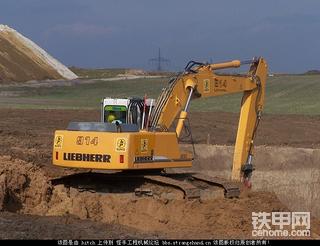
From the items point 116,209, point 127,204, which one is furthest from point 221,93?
point 116,209

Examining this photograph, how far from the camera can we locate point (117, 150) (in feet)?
39.2

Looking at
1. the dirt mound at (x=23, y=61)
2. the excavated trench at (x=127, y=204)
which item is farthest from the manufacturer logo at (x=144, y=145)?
the dirt mound at (x=23, y=61)

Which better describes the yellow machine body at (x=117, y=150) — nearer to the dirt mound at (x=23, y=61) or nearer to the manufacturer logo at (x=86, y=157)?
the manufacturer logo at (x=86, y=157)

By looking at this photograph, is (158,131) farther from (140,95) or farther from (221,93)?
(140,95)

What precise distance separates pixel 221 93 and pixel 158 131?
2.21 meters

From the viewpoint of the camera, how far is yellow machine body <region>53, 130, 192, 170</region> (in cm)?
1193

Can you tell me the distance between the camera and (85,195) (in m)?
13.0

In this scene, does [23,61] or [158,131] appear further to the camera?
[23,61]

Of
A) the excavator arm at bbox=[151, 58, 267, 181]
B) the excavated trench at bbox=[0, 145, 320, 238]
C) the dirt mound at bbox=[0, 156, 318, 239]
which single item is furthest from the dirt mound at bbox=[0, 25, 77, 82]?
the dirt mound at bbox=[0, 156, 318, 239]

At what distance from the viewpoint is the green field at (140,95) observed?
3853 cm

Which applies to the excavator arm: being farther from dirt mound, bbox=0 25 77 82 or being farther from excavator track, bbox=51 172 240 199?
dirt mound, bbox=0 25 77 82

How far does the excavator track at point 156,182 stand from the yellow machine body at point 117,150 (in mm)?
352

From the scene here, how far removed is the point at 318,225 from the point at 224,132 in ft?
45.7

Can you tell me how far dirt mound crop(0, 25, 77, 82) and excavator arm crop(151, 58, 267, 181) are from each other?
56783 millimetres
